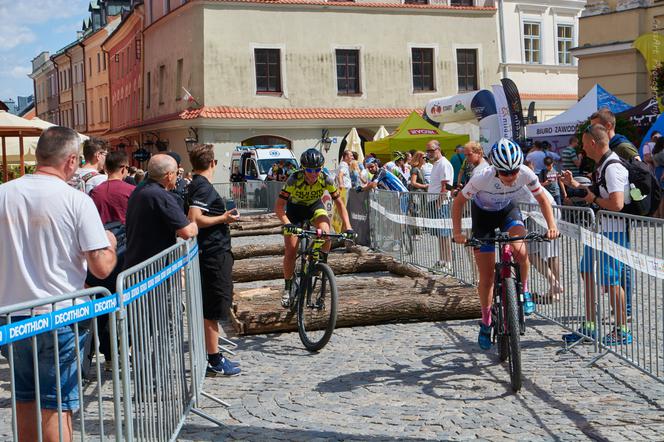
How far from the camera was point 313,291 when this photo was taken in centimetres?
891

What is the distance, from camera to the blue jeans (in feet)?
13.0

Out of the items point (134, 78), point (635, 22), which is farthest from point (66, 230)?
point (134, 78)

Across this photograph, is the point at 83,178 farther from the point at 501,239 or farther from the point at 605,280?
the point at 605,280

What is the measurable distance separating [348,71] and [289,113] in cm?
369

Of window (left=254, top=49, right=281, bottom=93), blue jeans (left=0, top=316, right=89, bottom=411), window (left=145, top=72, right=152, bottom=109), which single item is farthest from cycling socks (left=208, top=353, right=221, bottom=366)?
window (left=145, top=72, right=152, bottom=109)

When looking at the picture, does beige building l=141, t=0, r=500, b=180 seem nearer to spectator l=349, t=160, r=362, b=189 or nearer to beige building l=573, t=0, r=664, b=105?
beige building l=573, t=0, r=664, b=105

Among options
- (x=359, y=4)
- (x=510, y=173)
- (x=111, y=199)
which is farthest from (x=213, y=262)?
(x=359, y=4)

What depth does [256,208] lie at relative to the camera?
30734 millimetres

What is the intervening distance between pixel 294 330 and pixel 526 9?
127 feet

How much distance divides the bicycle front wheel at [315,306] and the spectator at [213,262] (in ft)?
3.59

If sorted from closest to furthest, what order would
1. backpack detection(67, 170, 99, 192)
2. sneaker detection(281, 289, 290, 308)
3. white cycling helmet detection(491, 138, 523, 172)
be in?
white cycling helmet detection(491, 138, 523, 172)
backpack detection(67, 170, 99, 192)
sneaker detection(281, 289, 290, 308)

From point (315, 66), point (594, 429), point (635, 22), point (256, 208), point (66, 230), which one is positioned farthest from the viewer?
point (315, 66)

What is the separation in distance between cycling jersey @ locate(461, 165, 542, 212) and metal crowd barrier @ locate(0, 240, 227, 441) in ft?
8.20

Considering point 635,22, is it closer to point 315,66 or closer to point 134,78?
point 315,66
